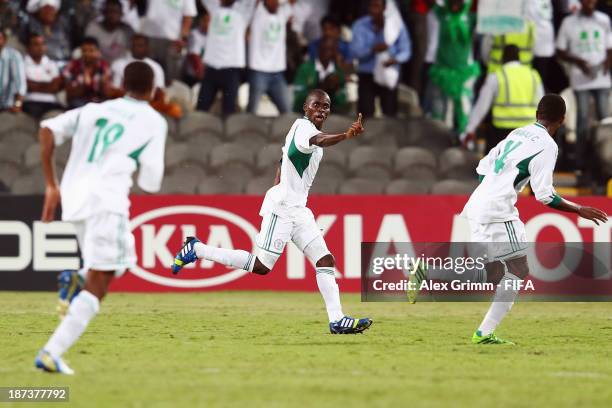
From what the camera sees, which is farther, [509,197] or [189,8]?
[189,8]

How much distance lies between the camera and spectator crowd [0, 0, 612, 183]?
1753 cm

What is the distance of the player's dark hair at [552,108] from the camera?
10281mm

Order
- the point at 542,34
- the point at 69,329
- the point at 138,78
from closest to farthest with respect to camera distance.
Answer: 1. the point at 69,329
2. the point at 138,78
3. the point at 542,34

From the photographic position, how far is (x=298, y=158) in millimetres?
11000

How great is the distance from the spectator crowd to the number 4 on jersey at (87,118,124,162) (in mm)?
9286

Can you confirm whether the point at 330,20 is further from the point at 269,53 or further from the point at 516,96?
the point at 516,96

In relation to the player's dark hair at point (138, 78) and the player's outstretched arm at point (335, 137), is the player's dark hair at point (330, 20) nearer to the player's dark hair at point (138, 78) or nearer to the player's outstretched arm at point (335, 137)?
the player's outstretched arm at point (335, 137)

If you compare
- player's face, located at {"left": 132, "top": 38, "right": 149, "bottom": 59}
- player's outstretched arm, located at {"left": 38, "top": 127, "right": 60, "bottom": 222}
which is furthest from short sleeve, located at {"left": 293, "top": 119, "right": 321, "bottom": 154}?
player's face, located at {"left": 132, "top": 38, "right": 149, "bottom": 59}

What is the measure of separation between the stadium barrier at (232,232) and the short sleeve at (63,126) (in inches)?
315

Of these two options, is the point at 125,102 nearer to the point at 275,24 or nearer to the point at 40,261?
the point at 40,261

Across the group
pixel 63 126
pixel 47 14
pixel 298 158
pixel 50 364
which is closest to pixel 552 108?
pixel 298 158

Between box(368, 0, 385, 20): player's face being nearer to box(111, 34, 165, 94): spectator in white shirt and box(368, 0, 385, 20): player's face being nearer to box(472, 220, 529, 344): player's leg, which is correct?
box(111, 34, 165, 94): spectator in white shirt

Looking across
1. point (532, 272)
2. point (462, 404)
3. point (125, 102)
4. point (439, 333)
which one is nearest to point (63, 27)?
point (532, 272)

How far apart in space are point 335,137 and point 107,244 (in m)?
2.41
